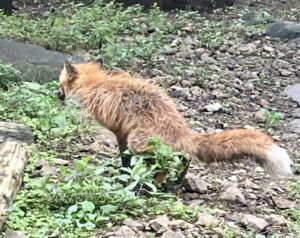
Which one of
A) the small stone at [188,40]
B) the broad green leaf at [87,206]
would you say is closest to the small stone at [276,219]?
the broad green leaf at [87,206]

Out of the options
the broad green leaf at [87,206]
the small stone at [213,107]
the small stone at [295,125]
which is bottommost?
the small stone at [295,125]

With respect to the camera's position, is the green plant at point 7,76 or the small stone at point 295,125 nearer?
the small stone at point 295,125

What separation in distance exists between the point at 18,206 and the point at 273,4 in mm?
11357

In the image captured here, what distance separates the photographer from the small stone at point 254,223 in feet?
15.4

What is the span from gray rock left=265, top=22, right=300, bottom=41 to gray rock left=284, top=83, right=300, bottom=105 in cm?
237

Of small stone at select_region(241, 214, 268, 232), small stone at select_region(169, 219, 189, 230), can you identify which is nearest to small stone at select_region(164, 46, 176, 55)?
small stone at select_region(241, 214, 268, 232)

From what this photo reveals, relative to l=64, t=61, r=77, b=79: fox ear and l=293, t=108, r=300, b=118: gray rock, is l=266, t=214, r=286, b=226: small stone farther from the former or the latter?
l=293, t=108, r=300, b=118: gray rock

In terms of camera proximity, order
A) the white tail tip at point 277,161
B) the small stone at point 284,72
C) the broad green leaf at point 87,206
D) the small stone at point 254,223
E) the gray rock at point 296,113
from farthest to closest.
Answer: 1. the small stone at point 284,72
2. the gray rock at point 296,113
3. the white tail tip at point 277,161
4. the small stone at point 254,223
5. the broad green leaf at point 87,206

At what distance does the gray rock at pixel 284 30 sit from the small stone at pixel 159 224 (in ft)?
24.6

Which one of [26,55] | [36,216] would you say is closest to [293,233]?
[36,216]

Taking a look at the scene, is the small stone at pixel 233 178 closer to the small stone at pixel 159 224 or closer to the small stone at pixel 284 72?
the small stone at pixel 159 224

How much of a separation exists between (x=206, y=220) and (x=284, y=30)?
7533 mm

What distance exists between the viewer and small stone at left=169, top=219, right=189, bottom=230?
4.50 meters

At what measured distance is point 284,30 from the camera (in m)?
11.7
